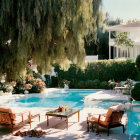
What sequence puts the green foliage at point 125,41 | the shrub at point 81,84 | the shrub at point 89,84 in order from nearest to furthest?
1. the shrub at point 89,84
2. the shrub at point 81,84
3. the green foliage at point 125,41

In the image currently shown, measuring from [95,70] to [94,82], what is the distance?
4.93 ft

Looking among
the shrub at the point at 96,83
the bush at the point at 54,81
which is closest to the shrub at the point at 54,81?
the bush at the point at 54,81

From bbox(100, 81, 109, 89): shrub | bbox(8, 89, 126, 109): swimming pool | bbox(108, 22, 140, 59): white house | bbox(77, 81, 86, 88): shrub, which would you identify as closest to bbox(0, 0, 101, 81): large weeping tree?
bbox(8, 89, 126, 109): swimming pool

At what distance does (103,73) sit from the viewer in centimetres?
2388

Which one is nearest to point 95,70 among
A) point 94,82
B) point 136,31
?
point 94,82

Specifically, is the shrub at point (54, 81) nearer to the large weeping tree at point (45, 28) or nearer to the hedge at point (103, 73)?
the hedge at point (103, 73)

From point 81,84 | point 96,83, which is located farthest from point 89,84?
point 81,84

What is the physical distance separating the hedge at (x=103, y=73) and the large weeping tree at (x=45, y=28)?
→ 698 inches

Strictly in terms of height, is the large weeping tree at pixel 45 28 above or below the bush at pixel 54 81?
above

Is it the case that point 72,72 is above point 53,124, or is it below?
above

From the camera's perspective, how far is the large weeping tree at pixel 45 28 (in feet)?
16.8

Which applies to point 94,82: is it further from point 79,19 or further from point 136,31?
point 79,19

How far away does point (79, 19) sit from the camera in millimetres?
5246

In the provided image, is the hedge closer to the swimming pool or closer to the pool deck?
the swimming pool
